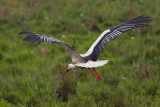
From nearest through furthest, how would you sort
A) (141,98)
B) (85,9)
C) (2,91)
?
(141,98) < (2,91) < (85,9)

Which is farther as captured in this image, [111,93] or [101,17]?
[101,17]

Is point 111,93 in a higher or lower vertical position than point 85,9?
lower

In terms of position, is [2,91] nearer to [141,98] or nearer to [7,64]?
[7,64]

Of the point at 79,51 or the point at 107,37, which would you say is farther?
the point at 79,51

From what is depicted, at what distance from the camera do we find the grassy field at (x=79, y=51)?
461 cm

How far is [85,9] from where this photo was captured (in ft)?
30.3

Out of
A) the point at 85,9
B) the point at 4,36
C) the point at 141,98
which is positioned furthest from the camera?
the point at 85,9

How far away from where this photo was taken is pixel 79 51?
→ 612 centimetres

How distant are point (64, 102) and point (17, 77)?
1.16 m

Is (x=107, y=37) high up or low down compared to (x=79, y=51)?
up

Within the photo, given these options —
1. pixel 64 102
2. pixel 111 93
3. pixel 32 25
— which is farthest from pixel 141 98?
pixel 32 25

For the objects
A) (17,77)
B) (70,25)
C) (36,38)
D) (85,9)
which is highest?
(85,9)

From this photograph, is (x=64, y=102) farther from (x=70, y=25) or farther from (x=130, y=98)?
(x=70, y=25)

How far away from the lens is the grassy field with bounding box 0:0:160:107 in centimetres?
461
